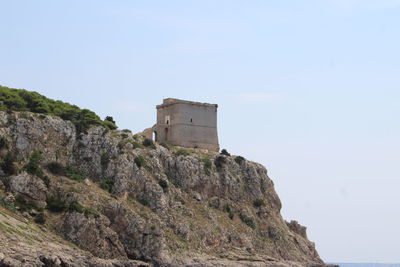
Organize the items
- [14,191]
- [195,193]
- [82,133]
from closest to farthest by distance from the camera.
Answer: [14,191] → [82,133] → [195,193]

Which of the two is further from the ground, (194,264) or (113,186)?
(113,186)

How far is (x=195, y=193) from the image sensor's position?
9050 centimetres

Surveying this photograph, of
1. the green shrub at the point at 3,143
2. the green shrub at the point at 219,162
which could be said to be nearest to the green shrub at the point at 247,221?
the green shrub at the point at 219,162

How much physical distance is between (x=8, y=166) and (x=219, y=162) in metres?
28.4

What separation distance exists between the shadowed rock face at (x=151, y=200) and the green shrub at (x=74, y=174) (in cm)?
58

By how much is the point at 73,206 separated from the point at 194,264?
1313 centimetres

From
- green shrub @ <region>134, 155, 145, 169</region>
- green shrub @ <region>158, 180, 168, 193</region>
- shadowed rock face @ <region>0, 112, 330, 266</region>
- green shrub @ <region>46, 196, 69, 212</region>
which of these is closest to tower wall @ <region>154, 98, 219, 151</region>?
shadowed rock face @ <region>0, 112, 330, 266</region>

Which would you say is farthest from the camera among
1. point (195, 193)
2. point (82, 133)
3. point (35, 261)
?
point (195, 193)

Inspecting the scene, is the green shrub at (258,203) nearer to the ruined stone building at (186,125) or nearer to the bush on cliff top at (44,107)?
the ruined stone building at (186,125)

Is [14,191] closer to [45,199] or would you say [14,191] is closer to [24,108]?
[45,199]

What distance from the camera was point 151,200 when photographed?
8344 centimetres

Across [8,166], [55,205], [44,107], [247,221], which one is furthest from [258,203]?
[8,166]

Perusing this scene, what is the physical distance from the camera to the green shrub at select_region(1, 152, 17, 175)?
74.8 metres

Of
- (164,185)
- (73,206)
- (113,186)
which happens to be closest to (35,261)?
(73,206)
